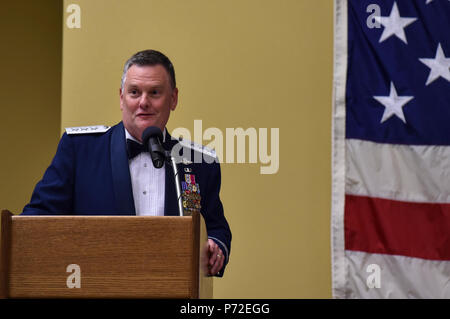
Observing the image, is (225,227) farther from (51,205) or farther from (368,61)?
(368,61)

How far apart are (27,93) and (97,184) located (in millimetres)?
2279

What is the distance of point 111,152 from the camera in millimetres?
2615

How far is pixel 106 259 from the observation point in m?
1.79

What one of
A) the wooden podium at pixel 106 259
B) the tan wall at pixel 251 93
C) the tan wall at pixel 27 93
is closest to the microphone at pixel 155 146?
the wooden podium at pixel 106 259

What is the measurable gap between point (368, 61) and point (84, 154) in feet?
5.99

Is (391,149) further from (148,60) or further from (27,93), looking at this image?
(27,93)

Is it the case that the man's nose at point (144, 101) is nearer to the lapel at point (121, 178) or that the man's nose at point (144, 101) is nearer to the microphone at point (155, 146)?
the lapel at point (121, 178)

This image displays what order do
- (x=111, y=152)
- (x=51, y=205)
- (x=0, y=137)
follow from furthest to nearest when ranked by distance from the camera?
(x=0, y=137), (x=111, y=152), (x=51, y=205)

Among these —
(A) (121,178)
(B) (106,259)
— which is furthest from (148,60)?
(B) (106,259)

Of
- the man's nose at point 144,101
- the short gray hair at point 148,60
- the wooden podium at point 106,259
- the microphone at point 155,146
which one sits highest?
the short gray hair at point 148,60

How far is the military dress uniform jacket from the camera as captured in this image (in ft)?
8.06

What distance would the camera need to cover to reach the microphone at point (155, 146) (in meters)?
2.06

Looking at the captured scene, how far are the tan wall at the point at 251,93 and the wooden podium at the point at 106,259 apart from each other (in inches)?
72.0

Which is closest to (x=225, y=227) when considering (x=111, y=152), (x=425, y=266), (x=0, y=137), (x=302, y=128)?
(x=111, y=152)
